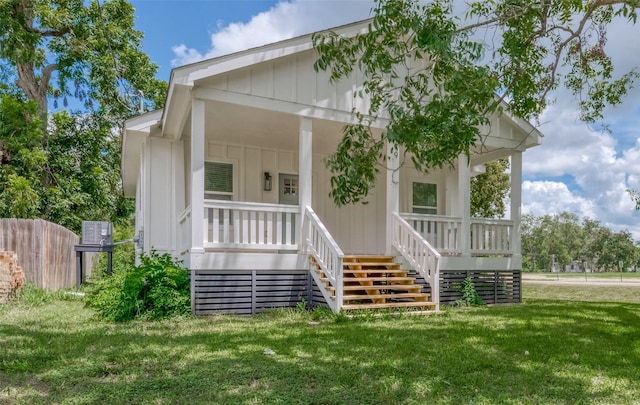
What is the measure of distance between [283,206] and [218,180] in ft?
8.02

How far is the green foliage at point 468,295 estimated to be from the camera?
29.3ft

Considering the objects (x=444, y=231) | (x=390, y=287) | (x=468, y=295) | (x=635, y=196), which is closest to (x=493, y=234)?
(x=444, y=231)

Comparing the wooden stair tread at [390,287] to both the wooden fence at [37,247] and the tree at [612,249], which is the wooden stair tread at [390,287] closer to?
the wooden fence at [37,247]

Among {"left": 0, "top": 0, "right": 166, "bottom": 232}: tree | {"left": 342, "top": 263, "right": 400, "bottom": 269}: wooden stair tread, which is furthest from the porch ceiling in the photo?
{"left": 0, "top": 0, "right": 166, "bottom": 232}: tree

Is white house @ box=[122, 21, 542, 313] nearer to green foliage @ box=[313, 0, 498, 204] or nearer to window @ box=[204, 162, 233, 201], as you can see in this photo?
window @ box=[204, 162, 233, 201]

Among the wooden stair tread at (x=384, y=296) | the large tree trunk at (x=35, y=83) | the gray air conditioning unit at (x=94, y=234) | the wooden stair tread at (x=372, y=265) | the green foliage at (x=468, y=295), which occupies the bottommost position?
the green foliage at (x=468, y=295)

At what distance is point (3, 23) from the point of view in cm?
1009

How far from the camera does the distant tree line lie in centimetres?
6550

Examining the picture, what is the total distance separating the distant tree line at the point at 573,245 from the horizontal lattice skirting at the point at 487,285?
195 feet

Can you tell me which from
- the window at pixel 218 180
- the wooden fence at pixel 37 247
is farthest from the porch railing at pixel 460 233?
the wooden fence at pixel 37 247

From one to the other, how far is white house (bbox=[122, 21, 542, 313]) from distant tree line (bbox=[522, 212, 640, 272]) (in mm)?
59735

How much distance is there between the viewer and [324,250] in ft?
24.1

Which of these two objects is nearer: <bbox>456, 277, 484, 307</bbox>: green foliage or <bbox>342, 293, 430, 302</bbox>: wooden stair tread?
<bbox>342, 293, 430, 302</bbox>: wooden stair tread

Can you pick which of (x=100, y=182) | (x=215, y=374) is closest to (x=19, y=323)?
(x=215, y=374)
